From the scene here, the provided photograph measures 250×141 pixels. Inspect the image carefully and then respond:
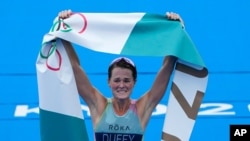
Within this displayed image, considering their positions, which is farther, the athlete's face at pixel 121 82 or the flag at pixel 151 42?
the flag at pixel 151 42

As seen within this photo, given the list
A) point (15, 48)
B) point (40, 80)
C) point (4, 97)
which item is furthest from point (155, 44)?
point (15, 48)

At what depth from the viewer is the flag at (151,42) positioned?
5.81 meters

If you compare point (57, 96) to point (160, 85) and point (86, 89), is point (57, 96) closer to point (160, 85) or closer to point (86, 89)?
point (86, 89)

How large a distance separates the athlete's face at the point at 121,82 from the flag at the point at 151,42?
15cm

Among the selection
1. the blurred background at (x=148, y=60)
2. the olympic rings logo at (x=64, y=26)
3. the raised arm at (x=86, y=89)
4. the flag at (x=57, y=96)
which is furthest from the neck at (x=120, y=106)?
→ the blurred background at (x=148, y=60)

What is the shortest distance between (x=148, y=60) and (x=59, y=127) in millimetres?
3437

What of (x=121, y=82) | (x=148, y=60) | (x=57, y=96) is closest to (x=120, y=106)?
(x=121, y=82)

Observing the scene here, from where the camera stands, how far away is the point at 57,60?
229 inches

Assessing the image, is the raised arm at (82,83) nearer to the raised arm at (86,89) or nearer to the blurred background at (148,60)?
the raised arm at (86,89)

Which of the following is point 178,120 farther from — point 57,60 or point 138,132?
point 57,60

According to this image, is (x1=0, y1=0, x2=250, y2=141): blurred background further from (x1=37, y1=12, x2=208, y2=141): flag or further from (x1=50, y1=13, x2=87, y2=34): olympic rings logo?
(x1=50, y1=13, x2=87, y2=34): olympic rings logo

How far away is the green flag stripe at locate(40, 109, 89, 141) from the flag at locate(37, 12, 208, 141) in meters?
0.45

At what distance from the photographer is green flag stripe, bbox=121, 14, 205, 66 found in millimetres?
5742

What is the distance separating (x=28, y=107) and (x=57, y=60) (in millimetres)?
2651
